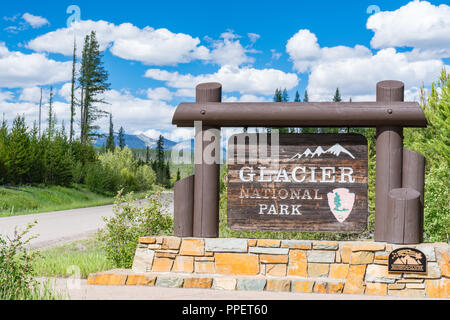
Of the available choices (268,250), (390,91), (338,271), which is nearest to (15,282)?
(268,250)

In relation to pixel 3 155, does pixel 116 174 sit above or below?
below

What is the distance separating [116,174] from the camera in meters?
34.3

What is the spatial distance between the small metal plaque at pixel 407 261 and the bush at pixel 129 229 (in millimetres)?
3763

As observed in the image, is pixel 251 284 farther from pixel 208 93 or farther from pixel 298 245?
pixel 208 93

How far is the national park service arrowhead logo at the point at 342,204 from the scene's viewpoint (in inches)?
256

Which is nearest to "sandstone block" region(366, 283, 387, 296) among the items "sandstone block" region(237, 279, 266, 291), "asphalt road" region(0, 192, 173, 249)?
"sandstone block" region(237, 279, 266, 291)

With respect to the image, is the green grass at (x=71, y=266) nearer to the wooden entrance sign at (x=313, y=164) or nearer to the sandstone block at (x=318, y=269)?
the wooden entrance sign at (x=313, y=164)

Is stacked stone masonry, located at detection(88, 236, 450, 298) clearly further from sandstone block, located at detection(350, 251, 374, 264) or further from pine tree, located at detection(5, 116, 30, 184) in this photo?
pine tree, located at detection(5, 116, 30, 184)

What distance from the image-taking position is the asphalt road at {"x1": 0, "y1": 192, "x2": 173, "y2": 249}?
12280 millimetres

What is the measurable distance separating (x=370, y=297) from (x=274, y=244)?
1448 millimetres

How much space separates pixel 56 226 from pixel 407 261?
12408mm

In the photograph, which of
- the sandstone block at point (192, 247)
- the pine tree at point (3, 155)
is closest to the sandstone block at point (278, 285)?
the sandstone block at point (192, 247)

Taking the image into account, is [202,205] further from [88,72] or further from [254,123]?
[88,72]

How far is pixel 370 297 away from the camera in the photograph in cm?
580
